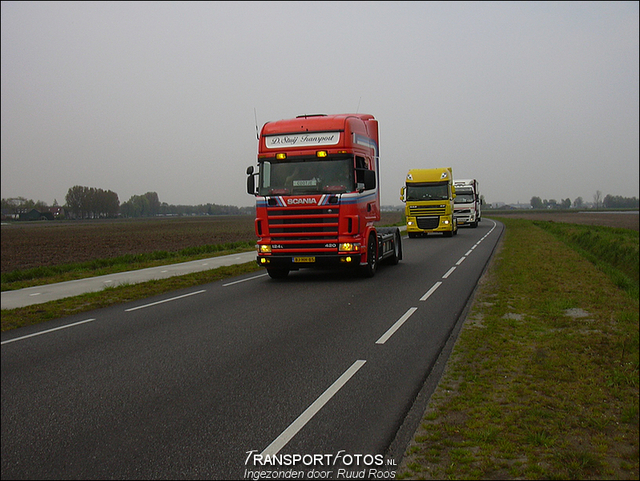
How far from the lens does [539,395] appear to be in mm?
4852

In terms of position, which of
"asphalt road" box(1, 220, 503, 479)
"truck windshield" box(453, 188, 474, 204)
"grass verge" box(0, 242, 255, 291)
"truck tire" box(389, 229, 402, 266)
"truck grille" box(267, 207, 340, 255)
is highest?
"truck windshield" box(453, 188, 474, 204)

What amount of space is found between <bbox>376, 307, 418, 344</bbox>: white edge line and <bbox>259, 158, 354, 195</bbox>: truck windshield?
441 cm

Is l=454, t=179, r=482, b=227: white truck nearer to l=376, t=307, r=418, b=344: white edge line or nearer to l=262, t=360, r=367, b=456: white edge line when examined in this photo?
l=376, t=307, r=418, b=344: white edge line

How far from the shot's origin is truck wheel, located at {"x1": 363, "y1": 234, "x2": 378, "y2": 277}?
13820 mm

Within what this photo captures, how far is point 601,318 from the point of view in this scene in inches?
322

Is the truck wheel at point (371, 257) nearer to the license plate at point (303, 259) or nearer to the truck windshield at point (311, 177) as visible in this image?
the license plate at point (303, 259)

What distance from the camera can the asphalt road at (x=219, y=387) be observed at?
3695 millimetres

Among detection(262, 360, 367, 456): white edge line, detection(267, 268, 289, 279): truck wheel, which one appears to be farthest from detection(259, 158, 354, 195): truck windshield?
detection(262, 360, 367, 456): white edge line

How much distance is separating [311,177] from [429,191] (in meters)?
16.7

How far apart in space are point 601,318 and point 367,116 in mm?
9058

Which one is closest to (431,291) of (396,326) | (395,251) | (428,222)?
(396,326)

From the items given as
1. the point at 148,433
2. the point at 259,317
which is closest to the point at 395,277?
the point at 259,317

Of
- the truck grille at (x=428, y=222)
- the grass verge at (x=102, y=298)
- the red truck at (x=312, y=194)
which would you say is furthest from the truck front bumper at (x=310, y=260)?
the truck grille at (x=428, y=222)

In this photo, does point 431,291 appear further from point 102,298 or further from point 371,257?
point 102,298
